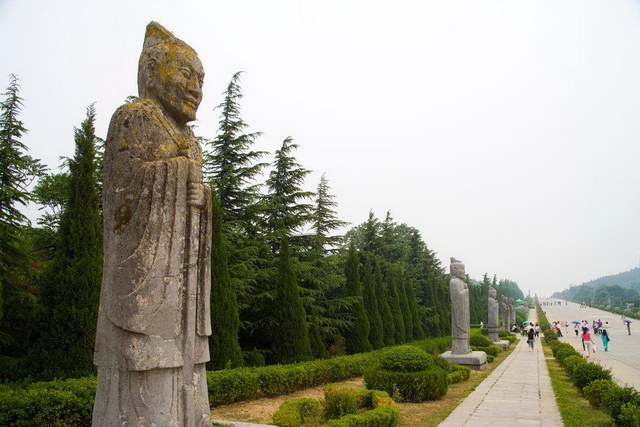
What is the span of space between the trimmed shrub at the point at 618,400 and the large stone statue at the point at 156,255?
7218 mm

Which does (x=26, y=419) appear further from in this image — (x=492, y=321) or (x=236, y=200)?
(x=492, y=321)

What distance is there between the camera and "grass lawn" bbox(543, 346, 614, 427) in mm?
9000

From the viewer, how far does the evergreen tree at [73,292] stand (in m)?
A: 8.85

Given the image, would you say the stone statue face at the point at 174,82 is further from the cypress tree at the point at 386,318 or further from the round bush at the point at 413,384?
the cypress tree at the point at 386,318

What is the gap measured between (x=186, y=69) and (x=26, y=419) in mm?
5297

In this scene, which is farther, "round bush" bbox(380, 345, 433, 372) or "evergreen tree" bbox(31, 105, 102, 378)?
"round bush" bbox(380, 345, 433, 372)

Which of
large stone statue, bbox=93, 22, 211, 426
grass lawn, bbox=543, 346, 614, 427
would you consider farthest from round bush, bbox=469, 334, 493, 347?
large stone statue, bbox=93, 22, 211, 426

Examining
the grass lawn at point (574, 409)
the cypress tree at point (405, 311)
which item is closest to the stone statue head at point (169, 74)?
the grass lawn at point (574, 409)

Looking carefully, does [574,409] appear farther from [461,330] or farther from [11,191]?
[11,191]

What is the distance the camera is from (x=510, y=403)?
10961mm

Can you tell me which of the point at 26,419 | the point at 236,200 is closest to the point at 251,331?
the point at 236,200

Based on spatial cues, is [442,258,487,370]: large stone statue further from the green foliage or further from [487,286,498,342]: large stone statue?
the green foliage

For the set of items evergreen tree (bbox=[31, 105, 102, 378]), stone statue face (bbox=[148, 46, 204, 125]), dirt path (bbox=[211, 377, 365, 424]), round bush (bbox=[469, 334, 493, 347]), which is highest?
stone statue face (bbox=[148, 46, 204, 125])

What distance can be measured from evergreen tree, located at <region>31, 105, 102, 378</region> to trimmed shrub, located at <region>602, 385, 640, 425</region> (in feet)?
30.5
